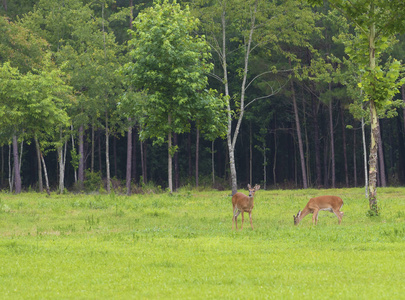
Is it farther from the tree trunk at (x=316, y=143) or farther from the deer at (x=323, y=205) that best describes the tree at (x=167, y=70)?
the tree trunk at (x=316, y=143)

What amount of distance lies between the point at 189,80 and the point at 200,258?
21223 millimetres

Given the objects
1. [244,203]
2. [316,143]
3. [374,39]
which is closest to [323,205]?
[244,203]

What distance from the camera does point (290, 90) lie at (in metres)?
53.5

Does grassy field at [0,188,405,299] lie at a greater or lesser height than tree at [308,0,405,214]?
lesser

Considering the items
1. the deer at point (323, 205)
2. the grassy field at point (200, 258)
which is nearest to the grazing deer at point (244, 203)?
the grassy field at point (200, 258)

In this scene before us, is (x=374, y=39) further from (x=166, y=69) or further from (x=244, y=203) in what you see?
(x=166, y=69)

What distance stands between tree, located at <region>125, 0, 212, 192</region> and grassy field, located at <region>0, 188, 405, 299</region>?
11.2m

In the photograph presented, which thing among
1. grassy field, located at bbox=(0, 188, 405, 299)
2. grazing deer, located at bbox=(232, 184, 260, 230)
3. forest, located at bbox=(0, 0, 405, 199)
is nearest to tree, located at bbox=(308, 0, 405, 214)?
forest, located at bbox=(0, 0, 405, 199)

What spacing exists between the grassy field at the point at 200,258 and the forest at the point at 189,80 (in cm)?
647

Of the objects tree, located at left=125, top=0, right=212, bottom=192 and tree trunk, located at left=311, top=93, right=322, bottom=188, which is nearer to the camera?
tree, located at left=125, top=0, right=212, bottom=192

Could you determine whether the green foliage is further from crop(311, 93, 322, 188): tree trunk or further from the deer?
crop(311, 93, 322, 188): tree trunk

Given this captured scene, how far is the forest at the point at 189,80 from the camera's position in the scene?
33.5 metres

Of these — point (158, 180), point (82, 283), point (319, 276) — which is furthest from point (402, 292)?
point (158, 180)

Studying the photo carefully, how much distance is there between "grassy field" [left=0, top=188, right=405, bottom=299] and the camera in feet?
35.8
